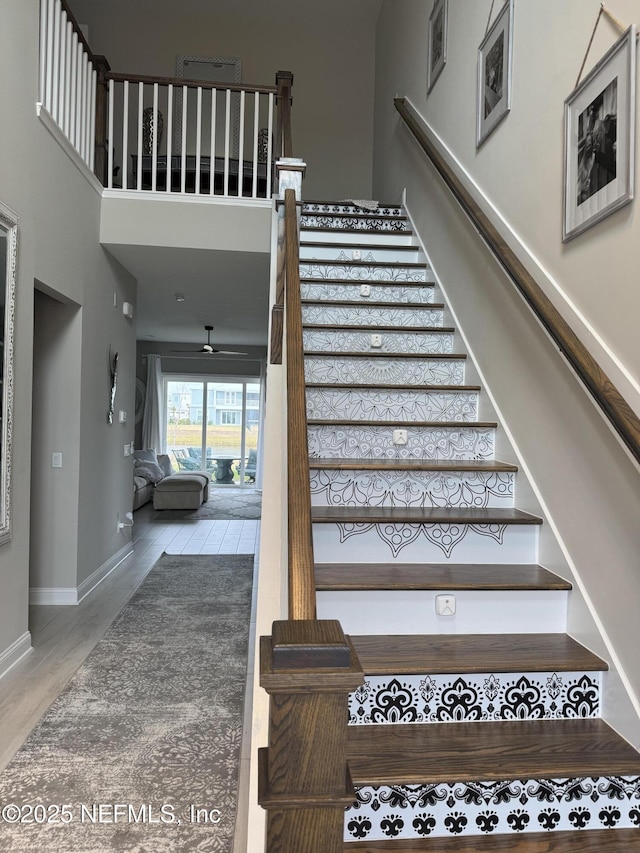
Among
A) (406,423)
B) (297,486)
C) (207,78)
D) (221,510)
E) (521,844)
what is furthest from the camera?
(221,510)

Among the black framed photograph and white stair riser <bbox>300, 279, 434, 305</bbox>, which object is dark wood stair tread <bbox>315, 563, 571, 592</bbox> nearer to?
the black framed photograph

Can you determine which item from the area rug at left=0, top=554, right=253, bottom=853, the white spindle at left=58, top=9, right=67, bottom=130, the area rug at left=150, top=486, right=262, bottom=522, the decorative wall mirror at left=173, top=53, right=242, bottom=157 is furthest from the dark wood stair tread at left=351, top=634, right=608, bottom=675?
the area rug at left=150, top=486, right=262, bottom=522

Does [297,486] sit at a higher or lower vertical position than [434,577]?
higher

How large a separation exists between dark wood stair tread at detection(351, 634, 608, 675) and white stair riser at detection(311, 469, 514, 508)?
59 cm

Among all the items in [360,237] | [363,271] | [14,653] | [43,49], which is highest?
[43,49]

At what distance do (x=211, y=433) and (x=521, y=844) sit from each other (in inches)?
408

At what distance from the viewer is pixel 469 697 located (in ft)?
5.11

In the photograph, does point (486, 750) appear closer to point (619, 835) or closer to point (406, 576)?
point (619, 835)

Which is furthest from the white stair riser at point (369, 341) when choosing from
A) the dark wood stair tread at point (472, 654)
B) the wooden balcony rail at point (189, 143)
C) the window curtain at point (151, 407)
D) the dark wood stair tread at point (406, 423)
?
the window curtain at point (151, 407)

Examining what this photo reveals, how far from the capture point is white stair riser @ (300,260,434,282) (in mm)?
3807

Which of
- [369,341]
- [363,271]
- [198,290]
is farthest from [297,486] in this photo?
[198,290]

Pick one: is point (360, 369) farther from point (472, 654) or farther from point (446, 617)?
point (472, 654)

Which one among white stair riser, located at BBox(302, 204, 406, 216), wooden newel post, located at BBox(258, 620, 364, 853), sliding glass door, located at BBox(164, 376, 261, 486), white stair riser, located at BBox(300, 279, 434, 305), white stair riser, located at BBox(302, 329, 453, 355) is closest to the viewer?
wooden newel post, located at BBox(258, 620, 364, 853)

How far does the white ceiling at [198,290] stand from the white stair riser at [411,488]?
2.90 meters
